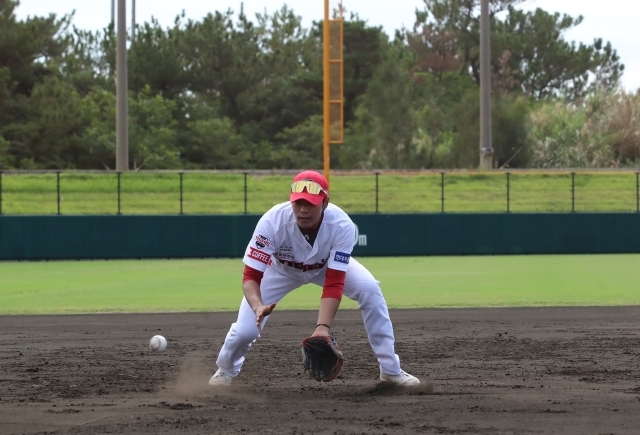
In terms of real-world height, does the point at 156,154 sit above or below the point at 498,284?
above

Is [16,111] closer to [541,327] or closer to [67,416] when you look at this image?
[541,327]

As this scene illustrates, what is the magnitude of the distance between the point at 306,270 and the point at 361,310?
53cm

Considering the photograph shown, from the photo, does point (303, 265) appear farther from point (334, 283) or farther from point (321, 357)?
point (321, 357)

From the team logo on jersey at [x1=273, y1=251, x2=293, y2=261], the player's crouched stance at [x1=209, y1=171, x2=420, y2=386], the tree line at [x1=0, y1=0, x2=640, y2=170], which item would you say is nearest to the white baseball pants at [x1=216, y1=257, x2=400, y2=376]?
the player's crouched stance at [x1=209, y1=171, x2=420, y2=386]

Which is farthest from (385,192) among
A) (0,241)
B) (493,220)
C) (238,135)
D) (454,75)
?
(454,75)

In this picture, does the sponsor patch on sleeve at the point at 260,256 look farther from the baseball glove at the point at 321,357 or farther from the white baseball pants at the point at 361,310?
the baseball glove at the point at 321,357

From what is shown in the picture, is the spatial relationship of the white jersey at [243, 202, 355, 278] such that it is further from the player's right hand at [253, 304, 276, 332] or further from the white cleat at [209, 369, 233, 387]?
the white cleat at [209, 369, 233, 387]

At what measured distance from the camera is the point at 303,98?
55.9 metres

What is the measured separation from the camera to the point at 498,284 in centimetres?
1770

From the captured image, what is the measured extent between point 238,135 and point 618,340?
43930 millimetres

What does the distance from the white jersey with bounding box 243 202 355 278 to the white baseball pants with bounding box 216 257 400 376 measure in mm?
298

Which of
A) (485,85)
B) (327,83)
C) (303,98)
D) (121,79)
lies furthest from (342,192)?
(303,98)

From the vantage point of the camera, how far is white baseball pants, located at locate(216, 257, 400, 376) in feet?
23.9

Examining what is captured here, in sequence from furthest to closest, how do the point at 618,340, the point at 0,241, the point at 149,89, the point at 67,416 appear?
the point at 149,89, the point at 0,241, the point at 618,340, the point at 67,416
